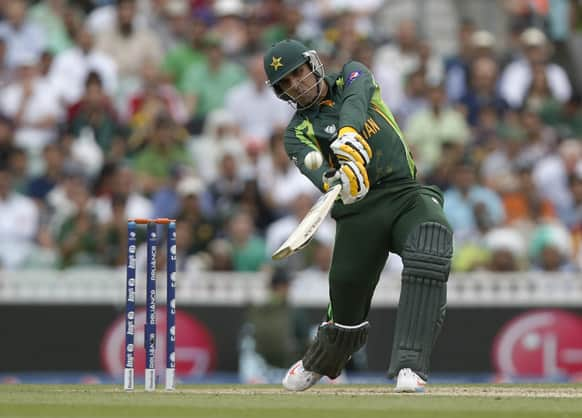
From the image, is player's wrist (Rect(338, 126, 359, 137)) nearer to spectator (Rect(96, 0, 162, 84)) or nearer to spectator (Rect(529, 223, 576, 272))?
spectator (Rect(529, 223, 576, 272))

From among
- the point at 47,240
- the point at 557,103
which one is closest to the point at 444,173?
the point at 557,103

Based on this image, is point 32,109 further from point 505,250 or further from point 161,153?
point 505,250

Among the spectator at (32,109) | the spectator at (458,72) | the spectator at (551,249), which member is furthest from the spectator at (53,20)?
the spectator at (551,249)

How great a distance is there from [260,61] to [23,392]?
7894 millimetres

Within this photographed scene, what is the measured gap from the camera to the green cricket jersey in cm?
884

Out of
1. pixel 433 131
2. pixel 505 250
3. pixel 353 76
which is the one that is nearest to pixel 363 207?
pixel 353 76

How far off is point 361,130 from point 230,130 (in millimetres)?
6863

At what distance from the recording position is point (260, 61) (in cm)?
1627

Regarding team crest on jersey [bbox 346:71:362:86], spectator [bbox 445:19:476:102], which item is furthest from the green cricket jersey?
spectator [bbox 445:19:476:102]

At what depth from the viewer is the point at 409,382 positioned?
8.57 meters

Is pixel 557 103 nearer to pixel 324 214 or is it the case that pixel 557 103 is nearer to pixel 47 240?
pixel 47 240

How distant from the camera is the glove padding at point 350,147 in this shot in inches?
336

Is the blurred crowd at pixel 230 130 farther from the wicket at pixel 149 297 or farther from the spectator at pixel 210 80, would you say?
the wicket at pixel 149 297

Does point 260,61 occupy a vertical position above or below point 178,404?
above
